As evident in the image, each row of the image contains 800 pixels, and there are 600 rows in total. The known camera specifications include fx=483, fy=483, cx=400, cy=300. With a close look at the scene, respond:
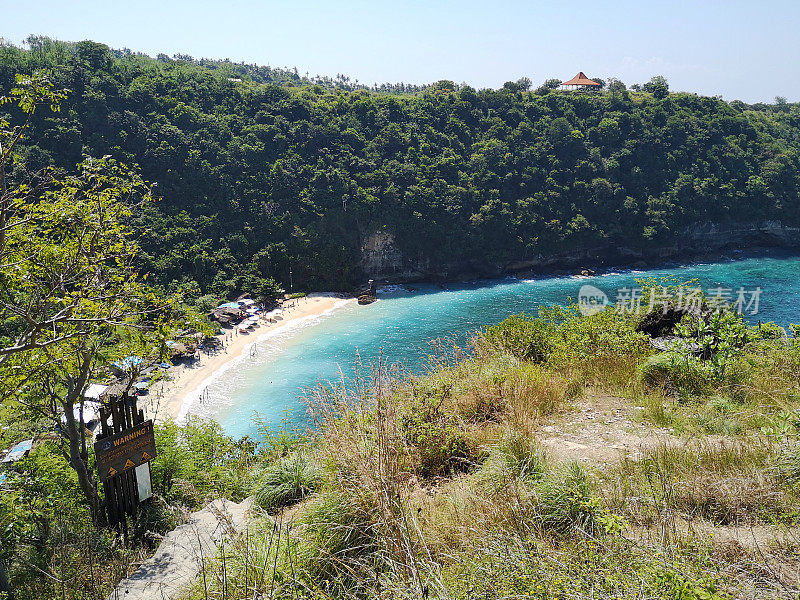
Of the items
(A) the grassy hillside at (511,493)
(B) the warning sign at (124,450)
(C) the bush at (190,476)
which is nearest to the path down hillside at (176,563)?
(A) the grassy hillside at (511,493)

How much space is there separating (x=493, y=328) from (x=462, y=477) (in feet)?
14.8

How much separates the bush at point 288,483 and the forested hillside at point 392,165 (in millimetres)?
29160

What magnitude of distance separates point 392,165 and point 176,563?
40574 millimetres

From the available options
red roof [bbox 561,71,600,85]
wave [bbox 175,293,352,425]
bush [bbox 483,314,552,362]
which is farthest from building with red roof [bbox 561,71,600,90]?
bush [bbox 483,314,552,362]

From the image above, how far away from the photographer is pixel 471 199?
42375 millimetres

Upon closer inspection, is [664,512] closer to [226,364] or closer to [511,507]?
[511,507]

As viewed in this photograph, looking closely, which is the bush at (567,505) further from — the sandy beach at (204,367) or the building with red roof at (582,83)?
the building with red roof at (582,83)

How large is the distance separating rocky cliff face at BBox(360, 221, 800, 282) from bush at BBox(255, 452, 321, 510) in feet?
115

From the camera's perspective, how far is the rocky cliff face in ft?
130

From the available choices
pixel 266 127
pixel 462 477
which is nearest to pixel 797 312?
pixel 462 477

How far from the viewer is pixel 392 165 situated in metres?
41.7

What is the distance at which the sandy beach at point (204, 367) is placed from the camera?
1936 cm

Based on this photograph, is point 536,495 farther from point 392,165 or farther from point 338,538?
point 392,165

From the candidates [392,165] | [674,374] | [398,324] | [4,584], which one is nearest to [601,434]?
[674,374]
